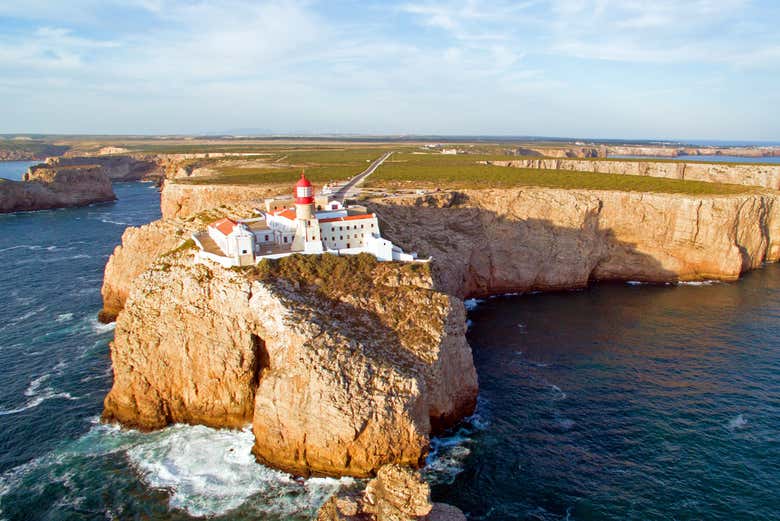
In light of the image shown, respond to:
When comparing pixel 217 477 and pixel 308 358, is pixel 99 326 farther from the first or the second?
pixel 308 358

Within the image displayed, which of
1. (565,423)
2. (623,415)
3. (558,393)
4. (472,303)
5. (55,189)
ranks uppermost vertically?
(55,189)

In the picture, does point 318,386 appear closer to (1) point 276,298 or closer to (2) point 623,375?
(1) point 276,298

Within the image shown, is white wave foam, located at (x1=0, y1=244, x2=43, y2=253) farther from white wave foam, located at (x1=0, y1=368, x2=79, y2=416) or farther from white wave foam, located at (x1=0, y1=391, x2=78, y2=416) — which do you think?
white wave foam, located at (x1=0, y1=391, x2=78, y2=416)

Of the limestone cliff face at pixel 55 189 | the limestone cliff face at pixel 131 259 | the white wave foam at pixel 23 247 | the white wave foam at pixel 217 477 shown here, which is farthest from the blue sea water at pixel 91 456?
the limestone cliff face at pixel 55 189

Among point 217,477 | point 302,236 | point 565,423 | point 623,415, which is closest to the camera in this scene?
point 217,477

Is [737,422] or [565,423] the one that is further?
[565,423]

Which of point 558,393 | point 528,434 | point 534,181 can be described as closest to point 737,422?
point 558,393

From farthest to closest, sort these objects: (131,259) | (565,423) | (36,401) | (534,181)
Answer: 1. (534,181)
2. (131,259)
3. (36,401)
4. (565,423)
